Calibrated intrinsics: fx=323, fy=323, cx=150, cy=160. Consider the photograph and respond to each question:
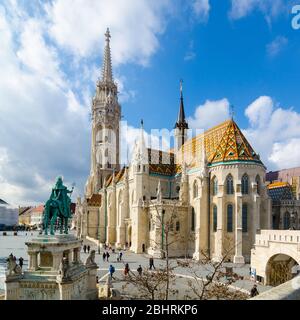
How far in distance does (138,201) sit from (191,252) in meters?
8.51

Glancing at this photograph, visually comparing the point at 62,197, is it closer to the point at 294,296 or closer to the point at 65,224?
the point at 65,224

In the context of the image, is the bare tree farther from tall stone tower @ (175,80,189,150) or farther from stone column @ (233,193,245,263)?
tall stone tower @ (175,80,189,150)

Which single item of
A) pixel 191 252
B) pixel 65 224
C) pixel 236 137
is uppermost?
pixel 236 137

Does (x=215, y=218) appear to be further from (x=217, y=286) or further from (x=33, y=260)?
(x=217, y=286)

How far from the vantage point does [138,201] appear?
126 ft

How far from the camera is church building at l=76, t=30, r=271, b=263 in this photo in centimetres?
3159

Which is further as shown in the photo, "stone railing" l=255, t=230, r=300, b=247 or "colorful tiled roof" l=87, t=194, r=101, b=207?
"colorful tiled roof" l=87, t=194, r=101, b=207

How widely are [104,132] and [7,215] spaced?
51889 mm

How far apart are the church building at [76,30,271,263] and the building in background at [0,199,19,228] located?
184 ft

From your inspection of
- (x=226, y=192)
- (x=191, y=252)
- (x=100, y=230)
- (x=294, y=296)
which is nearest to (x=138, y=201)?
(x=191, y=252)

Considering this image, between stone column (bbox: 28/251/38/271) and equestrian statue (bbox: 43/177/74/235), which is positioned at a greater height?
equestrian statue (bbox: 43/177/74/235)

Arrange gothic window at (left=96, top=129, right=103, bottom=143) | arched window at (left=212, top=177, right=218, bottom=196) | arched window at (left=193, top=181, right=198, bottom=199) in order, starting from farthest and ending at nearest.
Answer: gothic window at (left=96, top=129, right=103, bottom=143) < arched window at (left=193, top=181, right=198, bottom=199) < arched window at (left=212, top=177, right=218, bottom=196)

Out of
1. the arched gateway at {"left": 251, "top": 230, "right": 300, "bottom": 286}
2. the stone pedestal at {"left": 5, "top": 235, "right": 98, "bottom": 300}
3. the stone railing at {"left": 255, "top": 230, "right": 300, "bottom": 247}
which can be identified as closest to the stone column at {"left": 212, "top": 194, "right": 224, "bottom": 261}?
the arched gateway at {"left": 251, "top": 230, "right": 300, "bottom": 286}

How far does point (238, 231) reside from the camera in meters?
30.8
